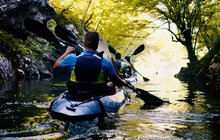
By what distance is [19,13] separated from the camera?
17.4 meters

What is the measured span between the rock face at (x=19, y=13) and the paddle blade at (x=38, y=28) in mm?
10255

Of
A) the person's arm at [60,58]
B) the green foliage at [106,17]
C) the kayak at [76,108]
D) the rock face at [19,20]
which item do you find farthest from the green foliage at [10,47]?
the kayak at [76,108]

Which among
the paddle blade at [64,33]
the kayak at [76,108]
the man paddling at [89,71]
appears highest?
the paddle blade at [64,33]

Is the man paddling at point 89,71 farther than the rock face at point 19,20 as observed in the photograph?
No

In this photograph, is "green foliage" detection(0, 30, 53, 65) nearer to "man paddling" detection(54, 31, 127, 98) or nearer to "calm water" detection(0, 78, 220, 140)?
"calm water" detection(0, 78, 220, 140)

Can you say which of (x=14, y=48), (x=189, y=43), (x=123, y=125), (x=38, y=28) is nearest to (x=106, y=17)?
(x=189, y=43)

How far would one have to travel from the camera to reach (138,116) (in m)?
6.74

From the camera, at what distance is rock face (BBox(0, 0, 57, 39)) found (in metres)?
16.6

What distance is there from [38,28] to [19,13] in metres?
11.3

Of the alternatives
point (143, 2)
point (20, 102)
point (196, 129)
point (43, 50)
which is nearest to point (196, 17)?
point (143, 2)

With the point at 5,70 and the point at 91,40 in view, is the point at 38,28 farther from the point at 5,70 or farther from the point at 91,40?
the point at 5,70

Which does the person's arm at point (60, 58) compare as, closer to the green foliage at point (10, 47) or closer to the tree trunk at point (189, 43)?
the green foliage at point (10, 47)

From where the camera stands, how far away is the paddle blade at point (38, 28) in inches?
263

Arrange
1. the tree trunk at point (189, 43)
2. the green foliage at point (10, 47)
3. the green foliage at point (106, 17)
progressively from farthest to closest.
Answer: the green foliage at point (106, 17), the tree trunk at point (189, 43), the green foliage at point (10, 47)
